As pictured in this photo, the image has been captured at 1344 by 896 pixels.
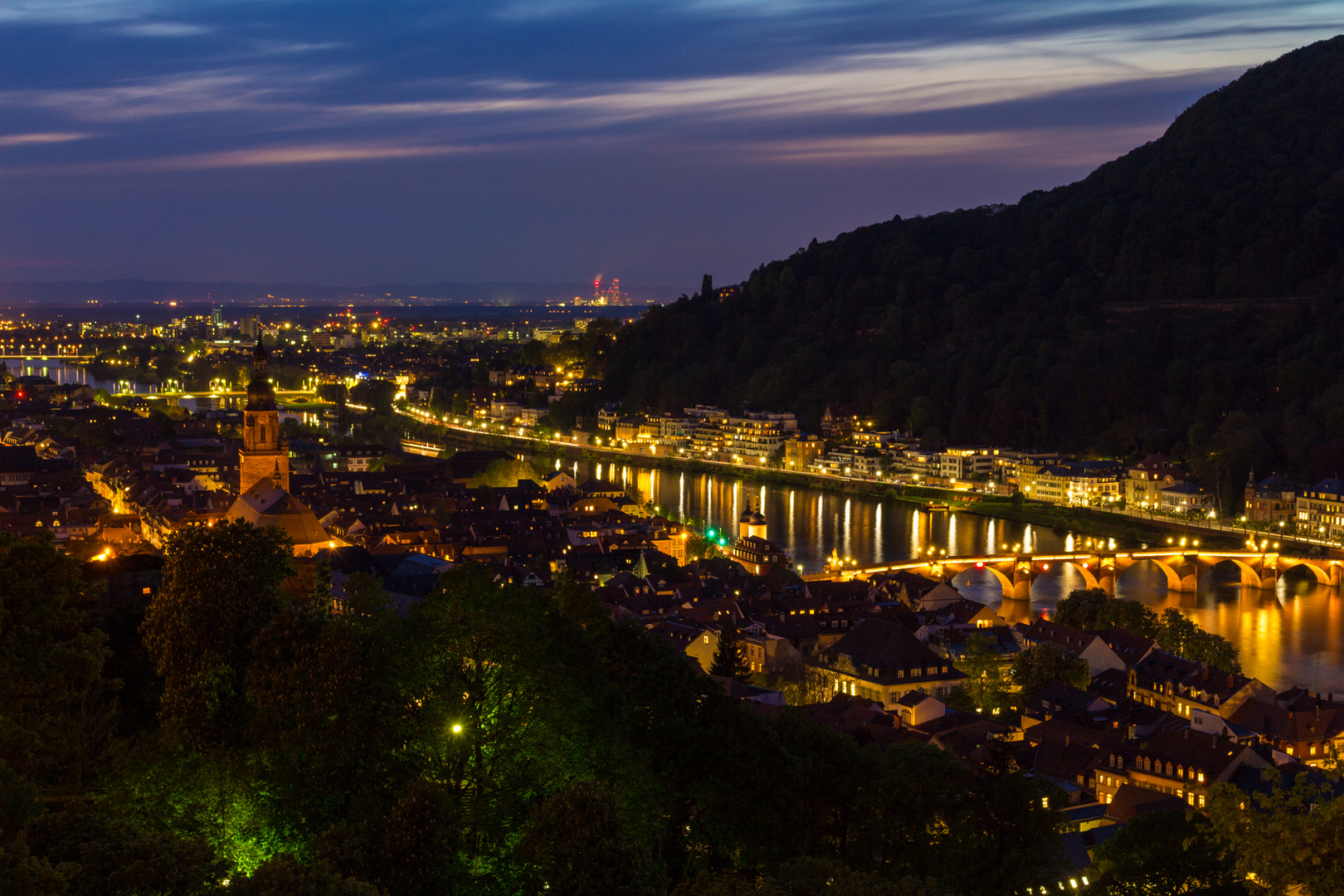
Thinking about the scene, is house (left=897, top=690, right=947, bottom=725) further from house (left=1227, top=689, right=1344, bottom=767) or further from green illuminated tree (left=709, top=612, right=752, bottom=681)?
house (left=1227, top=689, right=1344, bottom=767)

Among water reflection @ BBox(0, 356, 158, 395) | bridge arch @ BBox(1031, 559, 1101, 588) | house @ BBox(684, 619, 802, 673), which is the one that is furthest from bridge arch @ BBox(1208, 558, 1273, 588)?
water reflection @ BBox(0, 356, 158, 395)

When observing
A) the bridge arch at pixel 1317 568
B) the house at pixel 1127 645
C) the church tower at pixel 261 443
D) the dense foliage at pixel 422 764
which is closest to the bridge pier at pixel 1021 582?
the house at pixel 1127 645

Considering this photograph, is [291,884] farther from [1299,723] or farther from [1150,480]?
[1150,480]

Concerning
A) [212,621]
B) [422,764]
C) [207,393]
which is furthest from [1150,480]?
[207,393]

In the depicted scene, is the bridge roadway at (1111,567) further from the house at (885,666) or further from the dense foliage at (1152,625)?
the house at (885,666)

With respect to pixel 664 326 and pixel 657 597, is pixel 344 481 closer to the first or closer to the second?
pixel 657 597

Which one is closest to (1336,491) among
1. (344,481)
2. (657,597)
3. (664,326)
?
(657,597)
